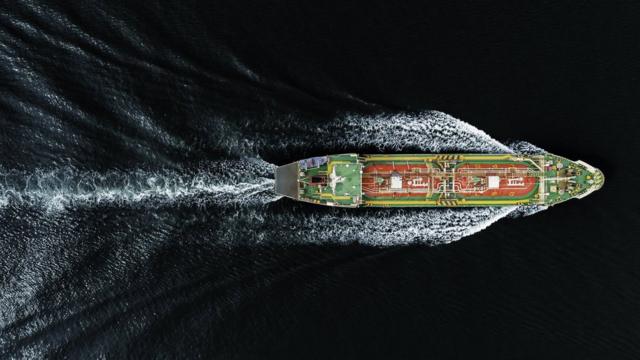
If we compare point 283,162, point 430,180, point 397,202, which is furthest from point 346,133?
point 430,180

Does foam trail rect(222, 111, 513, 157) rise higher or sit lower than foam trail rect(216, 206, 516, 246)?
higher

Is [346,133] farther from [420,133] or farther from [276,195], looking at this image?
[276,195]

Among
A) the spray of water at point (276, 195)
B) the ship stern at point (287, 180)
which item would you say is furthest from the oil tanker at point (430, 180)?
the spray of water at point (276, 195)

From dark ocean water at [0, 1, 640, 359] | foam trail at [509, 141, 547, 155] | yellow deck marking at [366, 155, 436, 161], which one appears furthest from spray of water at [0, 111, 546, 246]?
yellow deck marking at [366, 155, 436, 161]

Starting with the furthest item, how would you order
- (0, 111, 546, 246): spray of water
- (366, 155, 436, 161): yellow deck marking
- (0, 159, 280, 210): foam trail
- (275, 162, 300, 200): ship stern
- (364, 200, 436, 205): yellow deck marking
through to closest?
1. (0, 159, 280, 210): foam trail
2. (0, 111, 546, 246): spray of water
3. (366, 155, 436, 161): yellow deck marking
4. (364, 200, 436, 205): yellow deck marking
5. (275, 162, 300, 200): ship stern

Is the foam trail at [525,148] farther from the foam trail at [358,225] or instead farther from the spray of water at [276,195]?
the foam trail at [358,225]

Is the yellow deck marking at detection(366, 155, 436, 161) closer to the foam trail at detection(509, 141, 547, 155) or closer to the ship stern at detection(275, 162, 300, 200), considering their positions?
the ship stern at detection(275, 162, 300, 200)
